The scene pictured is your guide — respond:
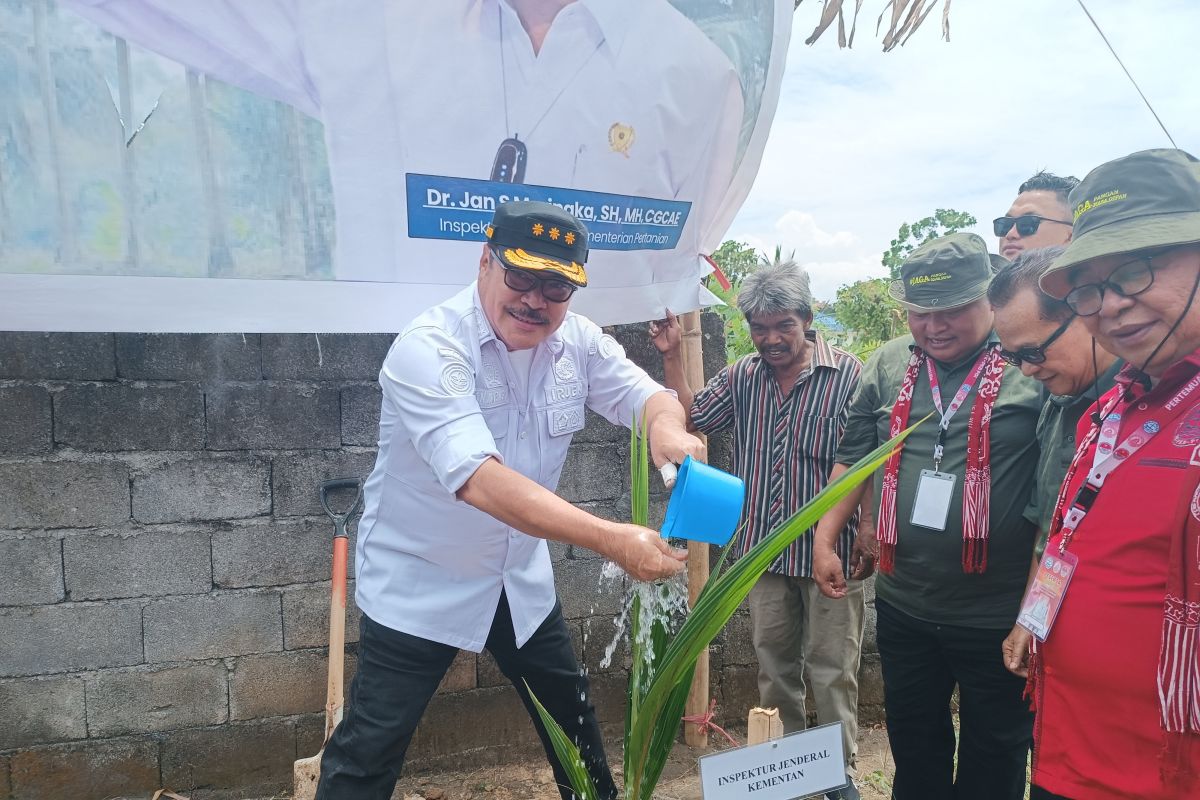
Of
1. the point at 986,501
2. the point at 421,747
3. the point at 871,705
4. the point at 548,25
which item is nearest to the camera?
the point at 986,501

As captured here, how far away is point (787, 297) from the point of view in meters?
2.83

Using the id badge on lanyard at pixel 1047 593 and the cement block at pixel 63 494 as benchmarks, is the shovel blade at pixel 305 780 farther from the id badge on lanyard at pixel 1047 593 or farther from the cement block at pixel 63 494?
the id badge on lanyard at pixel 1047 593

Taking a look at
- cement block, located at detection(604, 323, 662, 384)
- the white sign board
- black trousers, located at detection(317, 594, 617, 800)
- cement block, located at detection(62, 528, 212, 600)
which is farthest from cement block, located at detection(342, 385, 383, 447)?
the white sign board

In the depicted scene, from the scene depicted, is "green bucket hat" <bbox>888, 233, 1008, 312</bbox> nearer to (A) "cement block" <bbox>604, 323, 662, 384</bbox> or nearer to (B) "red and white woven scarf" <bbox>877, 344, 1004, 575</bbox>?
(B) "red and white woven scarf" <bbox>877, 344, 1004, 575</bbox>

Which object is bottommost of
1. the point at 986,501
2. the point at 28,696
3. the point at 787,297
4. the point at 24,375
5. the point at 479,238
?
the point at 28,696

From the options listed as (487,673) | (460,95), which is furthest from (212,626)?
(460,95)

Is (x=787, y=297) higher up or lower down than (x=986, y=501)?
higher up

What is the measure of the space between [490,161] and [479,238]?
0.25 meters

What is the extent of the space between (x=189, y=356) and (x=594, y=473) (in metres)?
1.53

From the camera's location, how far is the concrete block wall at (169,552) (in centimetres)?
260

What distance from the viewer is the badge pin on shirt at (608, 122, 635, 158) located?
2.65m

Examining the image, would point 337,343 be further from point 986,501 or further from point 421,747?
point 986,501

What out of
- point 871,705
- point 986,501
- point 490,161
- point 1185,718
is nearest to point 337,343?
point 490,161

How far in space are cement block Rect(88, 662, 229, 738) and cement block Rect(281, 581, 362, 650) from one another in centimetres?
26
